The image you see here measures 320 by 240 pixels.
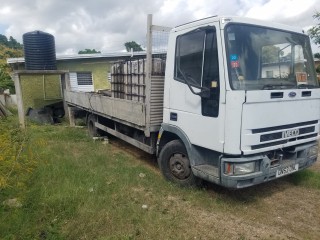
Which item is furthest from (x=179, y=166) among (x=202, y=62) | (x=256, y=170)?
(x=202, y=62)

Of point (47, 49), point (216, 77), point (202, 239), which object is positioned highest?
point (47, 49)

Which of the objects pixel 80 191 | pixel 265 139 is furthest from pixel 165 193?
pixel 265 139

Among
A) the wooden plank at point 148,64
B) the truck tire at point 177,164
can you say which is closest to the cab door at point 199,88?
the truck tire at point 177,164

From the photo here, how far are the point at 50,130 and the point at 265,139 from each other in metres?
7.47

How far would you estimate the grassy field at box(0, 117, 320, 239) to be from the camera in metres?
3.18

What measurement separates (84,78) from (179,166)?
10.3m

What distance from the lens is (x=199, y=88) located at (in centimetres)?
361

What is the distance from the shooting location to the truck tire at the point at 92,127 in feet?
25.3

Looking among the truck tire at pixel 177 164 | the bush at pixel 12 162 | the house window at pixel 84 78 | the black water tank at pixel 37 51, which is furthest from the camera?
the house window at pixel 84 78

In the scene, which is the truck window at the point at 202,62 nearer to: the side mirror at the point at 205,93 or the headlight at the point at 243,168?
the side mirror at the point at 205,93

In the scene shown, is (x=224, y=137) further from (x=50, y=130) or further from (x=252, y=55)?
(x=50, y=130)

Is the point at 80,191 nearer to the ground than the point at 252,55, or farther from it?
nearer to the ground

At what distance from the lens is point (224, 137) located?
130 inches

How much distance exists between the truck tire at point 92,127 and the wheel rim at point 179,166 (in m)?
3.89
